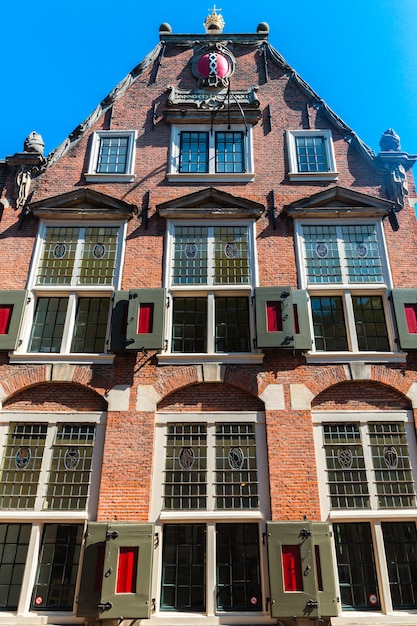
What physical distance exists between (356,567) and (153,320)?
7148 mm

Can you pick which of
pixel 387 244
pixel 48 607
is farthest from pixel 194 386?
pixel 387 244

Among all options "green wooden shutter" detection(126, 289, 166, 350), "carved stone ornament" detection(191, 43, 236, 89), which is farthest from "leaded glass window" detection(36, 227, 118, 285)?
"carved stone ornament" detection(191, 43, 236, 89)

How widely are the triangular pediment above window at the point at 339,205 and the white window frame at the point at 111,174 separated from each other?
5.00 meters

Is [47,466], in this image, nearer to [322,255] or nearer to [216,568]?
[216,568]

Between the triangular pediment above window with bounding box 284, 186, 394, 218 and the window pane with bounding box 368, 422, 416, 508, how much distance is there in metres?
5.97

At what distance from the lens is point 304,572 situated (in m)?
9.08

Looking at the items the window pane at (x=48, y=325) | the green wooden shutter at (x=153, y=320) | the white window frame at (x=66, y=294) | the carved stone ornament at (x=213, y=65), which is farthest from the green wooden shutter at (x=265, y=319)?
the carved stone ornament at (x=213, y=65)

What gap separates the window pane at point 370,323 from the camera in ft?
39.3

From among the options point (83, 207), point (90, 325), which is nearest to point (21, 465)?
point (90, 325)

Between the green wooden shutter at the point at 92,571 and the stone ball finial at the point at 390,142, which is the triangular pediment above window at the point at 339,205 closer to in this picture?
the stone ball finial at the point at 390,142

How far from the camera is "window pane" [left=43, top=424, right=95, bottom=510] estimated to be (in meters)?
10.3

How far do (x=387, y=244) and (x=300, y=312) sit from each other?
11.4 feet

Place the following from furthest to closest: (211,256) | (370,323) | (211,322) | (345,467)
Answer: (211,256)
(370,323)
(211,322)
(345,467)

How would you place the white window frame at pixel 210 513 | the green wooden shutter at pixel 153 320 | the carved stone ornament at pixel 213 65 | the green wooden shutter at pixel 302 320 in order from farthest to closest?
the carved stone ornament at pixel 213 65, the green wooden shutter at pixel 302 320, the green wooden shutter at pixel 153 320, the white window frame at pixel 210 513
